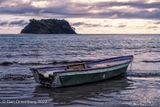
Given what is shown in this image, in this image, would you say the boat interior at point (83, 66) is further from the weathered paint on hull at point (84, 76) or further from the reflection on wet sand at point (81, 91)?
the reflection on wet sand at point (81, 91)

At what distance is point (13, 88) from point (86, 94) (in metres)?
3.99

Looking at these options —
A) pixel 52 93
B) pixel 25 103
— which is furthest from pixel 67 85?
pixel 25 103

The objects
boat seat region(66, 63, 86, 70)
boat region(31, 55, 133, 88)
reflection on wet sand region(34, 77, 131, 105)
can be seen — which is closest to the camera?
reflection on wet sand region(34, 77, 131, 105)

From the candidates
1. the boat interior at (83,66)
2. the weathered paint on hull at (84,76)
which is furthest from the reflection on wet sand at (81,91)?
the boat interior at (83,66)

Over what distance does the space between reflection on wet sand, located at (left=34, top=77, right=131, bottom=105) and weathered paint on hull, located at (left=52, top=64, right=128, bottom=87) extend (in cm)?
30

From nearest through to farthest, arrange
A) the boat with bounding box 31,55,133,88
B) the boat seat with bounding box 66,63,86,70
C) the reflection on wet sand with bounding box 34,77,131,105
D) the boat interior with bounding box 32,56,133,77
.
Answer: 1. the reflection on wet sand with bounding box 34,77,131,105
2. the boat with bounding box 31,55,133,88
3. the boat interior with bounding box 32,56,133,77
4. the boat seat with bounding box 66,63,86,70

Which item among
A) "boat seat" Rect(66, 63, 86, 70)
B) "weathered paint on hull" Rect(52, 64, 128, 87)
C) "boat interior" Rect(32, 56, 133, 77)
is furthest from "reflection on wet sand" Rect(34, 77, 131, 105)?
"boat seat" Rect(66, 63, 86, 70)

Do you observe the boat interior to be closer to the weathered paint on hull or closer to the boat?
the boat

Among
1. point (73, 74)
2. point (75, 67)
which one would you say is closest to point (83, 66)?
point (75, 67)

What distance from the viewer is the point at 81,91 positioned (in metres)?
19.3

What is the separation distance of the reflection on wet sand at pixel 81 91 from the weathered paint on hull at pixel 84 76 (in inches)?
11.9

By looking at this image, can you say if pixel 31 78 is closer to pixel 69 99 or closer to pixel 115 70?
pixel 115 70

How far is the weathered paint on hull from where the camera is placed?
20.1 metres

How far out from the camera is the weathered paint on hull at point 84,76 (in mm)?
20062
